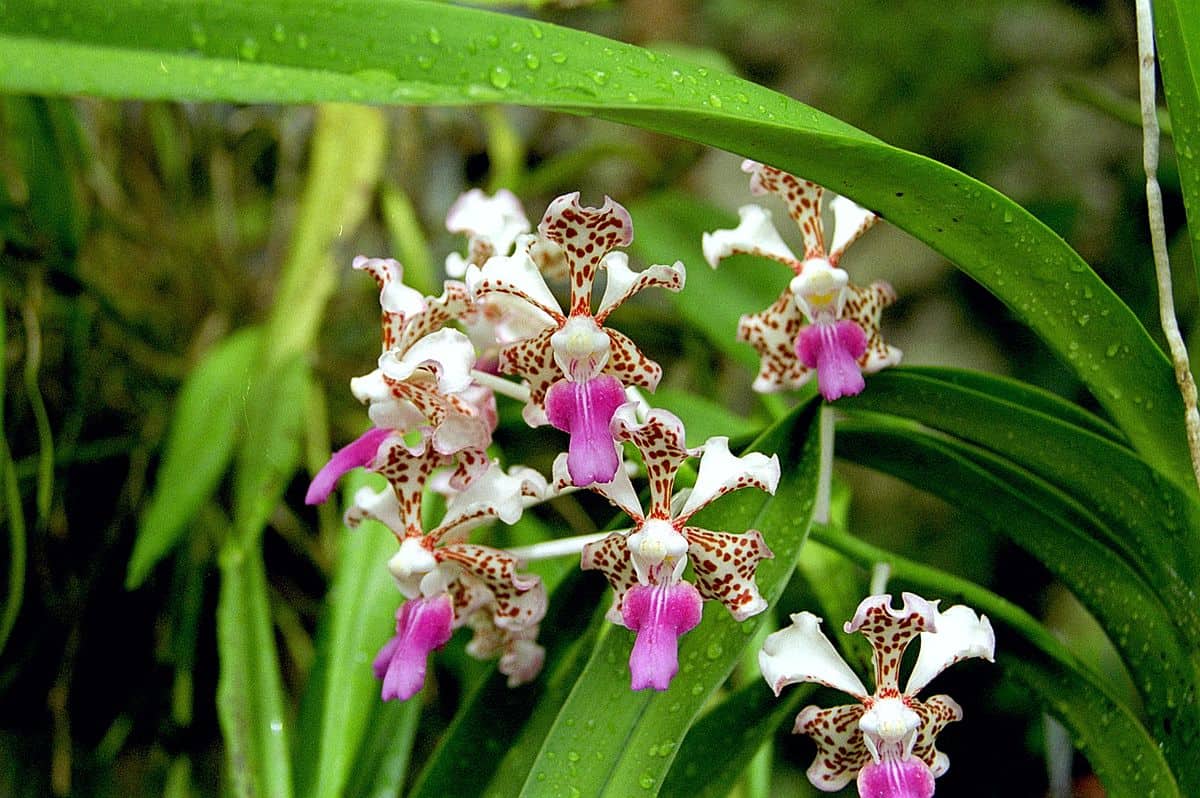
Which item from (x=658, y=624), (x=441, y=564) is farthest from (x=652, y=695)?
(x=441, y=564)

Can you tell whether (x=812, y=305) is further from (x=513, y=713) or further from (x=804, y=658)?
(x=513, y=713)

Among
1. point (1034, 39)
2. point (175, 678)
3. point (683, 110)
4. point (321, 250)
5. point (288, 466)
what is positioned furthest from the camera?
point (1034, 39)

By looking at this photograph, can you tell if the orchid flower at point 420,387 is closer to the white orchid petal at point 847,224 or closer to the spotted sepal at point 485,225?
the spotted sepal at point 485,225

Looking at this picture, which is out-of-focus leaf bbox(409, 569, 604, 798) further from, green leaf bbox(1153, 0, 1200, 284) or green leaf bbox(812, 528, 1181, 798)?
green leaf bbox(1153, 0, 1200, 284)

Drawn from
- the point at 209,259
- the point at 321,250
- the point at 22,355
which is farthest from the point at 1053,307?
the point at 209,259

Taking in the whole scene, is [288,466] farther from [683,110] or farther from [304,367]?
[683,110]

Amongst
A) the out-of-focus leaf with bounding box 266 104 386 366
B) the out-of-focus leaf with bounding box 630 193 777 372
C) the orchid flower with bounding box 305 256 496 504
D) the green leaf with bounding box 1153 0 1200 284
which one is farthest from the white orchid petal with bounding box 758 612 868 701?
the out-of-focus leaf with bounding box 266 104 386 366
